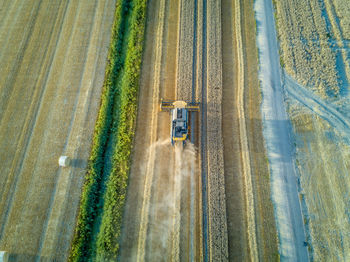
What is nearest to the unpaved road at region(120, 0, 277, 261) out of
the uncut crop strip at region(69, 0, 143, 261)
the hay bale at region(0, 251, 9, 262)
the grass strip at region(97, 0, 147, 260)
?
the grass strip at region(97, 0, 147, 260)

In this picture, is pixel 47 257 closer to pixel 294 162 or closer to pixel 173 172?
pixel 173 172

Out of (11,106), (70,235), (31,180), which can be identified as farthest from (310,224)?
(11,106)

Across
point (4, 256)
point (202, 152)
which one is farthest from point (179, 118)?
point (4, 256)

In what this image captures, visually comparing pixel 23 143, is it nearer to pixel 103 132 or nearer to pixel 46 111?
pixel 46 111

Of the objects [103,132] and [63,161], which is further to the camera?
[103,132]

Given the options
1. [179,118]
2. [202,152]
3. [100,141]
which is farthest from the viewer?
[100,141]

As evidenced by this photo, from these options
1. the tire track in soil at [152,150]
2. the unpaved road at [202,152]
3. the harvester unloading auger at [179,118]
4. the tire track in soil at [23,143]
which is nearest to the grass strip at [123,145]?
the unpaved road at [202,152]

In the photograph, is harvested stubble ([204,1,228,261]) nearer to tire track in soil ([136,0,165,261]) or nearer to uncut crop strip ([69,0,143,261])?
tire track in soil ([136,0,165,261])
